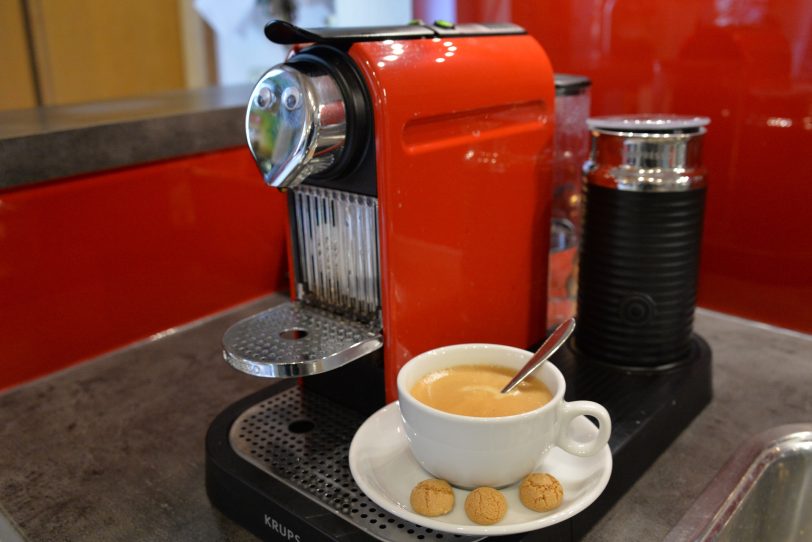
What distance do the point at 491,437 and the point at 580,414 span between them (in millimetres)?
81

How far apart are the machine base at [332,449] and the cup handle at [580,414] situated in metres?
0.06

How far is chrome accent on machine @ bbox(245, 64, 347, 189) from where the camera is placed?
54 centimetres

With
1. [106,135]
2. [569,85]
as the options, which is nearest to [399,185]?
[569,85]

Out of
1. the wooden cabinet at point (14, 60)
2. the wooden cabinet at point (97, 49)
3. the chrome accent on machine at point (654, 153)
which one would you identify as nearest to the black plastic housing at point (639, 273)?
the chrome accent on machine at point (654, 153)

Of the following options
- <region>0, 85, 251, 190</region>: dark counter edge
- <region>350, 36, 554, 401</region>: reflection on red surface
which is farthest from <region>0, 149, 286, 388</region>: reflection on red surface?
<region>350, 36, 554, 401</region>: reflection on red surface

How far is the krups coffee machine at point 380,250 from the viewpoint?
0.56 metres

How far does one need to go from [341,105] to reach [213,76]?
2063mm

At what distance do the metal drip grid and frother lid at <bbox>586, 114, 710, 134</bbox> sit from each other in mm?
359

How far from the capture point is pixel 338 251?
651 mm

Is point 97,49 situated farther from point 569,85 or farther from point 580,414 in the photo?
point 580,414

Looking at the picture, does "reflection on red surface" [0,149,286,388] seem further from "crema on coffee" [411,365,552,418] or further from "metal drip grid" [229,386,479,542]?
"crema on coffee" [411,365,552,418]

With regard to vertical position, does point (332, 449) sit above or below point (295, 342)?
below

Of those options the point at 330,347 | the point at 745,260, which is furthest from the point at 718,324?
the point at 330,347

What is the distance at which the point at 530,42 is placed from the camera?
0.72 m
